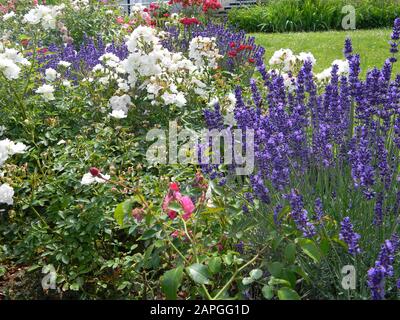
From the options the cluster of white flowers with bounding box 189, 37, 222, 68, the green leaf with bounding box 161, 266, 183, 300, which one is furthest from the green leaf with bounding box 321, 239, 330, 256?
the cluster of white flowers with bounding box 189, 37, 222, 68

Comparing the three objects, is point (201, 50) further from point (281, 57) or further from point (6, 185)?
point (6, 185)

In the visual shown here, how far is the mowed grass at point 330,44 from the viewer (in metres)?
7.18

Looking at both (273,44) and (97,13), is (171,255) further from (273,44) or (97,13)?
(273,44)

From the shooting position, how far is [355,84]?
2.55 metres

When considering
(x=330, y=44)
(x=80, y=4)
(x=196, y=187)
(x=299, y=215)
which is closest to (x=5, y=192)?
(x=196, y=187)

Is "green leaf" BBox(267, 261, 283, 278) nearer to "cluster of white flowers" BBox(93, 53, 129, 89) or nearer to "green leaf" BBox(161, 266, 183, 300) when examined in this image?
"green leaf" BBox(161, 266, 183, 300)

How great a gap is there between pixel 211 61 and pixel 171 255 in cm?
201

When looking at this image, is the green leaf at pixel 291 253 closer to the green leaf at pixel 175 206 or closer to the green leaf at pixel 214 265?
the green leaf at pixel 214 265

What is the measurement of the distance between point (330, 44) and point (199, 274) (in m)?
6.78

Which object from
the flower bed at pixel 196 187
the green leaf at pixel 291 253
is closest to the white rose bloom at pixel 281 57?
the flower bed at pixel 196 187

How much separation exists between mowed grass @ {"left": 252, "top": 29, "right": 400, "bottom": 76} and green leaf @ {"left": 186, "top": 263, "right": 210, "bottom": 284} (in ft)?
16.7

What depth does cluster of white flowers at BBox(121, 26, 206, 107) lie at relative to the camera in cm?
346

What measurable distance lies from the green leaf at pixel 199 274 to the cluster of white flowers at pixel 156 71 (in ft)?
5.21
